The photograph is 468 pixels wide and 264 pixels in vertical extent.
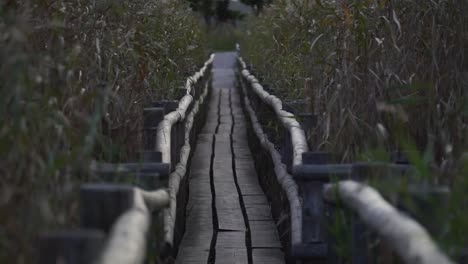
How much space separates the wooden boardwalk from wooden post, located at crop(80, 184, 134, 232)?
2930 mm

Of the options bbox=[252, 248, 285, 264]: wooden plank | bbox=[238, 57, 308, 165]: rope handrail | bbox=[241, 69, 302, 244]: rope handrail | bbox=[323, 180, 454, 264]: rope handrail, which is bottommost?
bbox=[252, 248, 285, 264]: wooden plank

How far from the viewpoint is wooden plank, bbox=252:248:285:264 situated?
648 centimetres

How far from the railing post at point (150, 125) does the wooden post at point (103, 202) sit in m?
2.75

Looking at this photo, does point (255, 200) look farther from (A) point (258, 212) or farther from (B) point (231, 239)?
(B) point (231, 239)

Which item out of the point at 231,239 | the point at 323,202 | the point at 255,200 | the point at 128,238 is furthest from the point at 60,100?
the point at 255,200

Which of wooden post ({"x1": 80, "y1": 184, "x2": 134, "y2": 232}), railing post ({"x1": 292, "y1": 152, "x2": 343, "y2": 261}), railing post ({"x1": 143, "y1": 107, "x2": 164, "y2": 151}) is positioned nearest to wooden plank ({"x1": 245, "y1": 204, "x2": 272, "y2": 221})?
railing post ({"x1": 143, "y1": 107, "x2": 164, "y2": 151})

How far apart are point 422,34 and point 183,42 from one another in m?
4.58

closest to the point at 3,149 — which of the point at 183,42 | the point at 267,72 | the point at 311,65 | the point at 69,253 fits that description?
the point at 69,253

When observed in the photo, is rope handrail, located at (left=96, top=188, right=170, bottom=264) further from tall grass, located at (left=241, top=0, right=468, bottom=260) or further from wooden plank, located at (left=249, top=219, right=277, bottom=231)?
wooden plank, located at (left=249, top=219, right=277, bottom=231)

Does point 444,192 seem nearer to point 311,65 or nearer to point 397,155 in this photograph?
point 397,155

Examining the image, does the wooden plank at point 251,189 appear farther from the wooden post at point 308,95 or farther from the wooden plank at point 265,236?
Result: the wooden post at point 308,95

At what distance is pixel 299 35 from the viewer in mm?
8703

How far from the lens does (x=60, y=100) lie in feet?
16.0

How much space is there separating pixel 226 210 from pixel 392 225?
16.1ft
